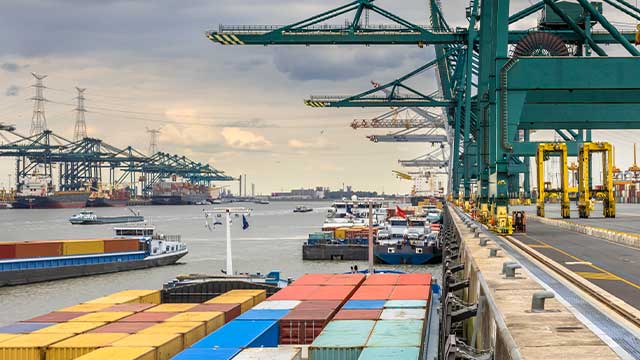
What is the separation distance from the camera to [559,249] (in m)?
29.6

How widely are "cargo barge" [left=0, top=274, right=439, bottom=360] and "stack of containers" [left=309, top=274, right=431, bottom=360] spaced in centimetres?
3

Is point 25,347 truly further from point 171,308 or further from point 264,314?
point 171,308

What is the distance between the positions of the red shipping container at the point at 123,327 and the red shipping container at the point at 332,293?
627cm

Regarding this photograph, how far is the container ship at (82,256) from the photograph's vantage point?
67.4 m

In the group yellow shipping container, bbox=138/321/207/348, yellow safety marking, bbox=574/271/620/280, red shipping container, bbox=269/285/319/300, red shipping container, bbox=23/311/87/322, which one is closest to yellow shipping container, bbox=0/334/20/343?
red shipping container, bbox=23/311/87/322

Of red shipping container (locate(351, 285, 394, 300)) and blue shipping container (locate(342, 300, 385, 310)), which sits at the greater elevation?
blue shipping container (locate(342, 300, 385, 310))

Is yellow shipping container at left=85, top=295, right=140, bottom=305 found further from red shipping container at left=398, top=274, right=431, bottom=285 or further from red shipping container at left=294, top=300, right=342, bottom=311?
red shipping container at left=398, top=274, right=431, bottom=285

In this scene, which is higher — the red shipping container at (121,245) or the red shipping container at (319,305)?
the red shipping container at (319,305)

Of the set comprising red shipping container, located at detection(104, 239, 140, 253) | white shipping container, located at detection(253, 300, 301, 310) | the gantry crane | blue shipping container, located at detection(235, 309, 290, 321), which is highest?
the gantry crane

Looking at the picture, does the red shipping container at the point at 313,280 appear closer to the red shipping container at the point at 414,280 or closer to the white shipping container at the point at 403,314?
the red shipping container at the point at 414,280

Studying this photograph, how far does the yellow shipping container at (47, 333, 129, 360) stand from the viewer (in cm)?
2188

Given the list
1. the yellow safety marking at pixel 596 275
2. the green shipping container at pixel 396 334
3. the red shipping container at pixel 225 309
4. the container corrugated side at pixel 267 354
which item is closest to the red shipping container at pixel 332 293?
the red shipping container at pixel 225 309

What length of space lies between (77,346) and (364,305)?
962 centimetres

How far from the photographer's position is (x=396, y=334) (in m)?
20.5
